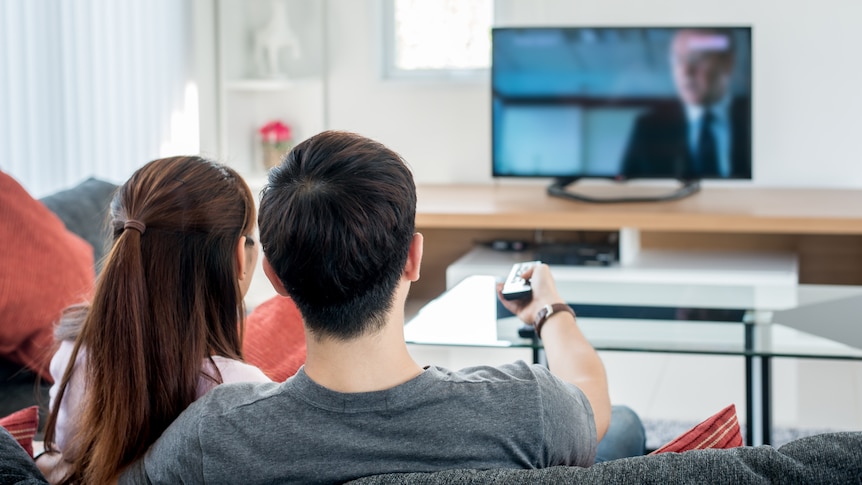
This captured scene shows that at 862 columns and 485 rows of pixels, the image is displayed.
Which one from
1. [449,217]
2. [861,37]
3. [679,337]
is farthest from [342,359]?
[861,37]

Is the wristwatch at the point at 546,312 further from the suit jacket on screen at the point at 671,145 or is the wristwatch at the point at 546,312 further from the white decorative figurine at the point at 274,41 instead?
the white decorative figurine at the point at 274,41

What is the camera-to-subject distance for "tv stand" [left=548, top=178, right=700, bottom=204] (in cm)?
402

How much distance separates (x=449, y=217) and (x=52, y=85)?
1.51 metres

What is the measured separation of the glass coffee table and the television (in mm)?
1452

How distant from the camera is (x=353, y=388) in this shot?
3.65 ft

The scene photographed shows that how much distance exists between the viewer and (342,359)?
112 centimetres

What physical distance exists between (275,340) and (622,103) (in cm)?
266

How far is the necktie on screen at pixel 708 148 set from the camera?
405 centimetres

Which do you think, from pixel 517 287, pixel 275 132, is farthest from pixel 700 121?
pixel 517 287

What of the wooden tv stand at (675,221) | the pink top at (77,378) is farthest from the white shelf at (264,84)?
the pink top at (77,378)

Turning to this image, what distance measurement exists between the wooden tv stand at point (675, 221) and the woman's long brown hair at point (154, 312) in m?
2.47

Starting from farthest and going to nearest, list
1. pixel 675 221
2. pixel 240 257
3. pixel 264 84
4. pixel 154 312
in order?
pixel 264 84
pixel 675 221
pixel 240 257
pixel 154 312

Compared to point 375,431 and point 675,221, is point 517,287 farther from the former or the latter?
point 675,221

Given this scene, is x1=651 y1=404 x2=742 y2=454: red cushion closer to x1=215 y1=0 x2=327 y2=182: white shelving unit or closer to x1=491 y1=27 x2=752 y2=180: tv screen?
x1=491 y1=27 x2=752 y2=180: tv screen
